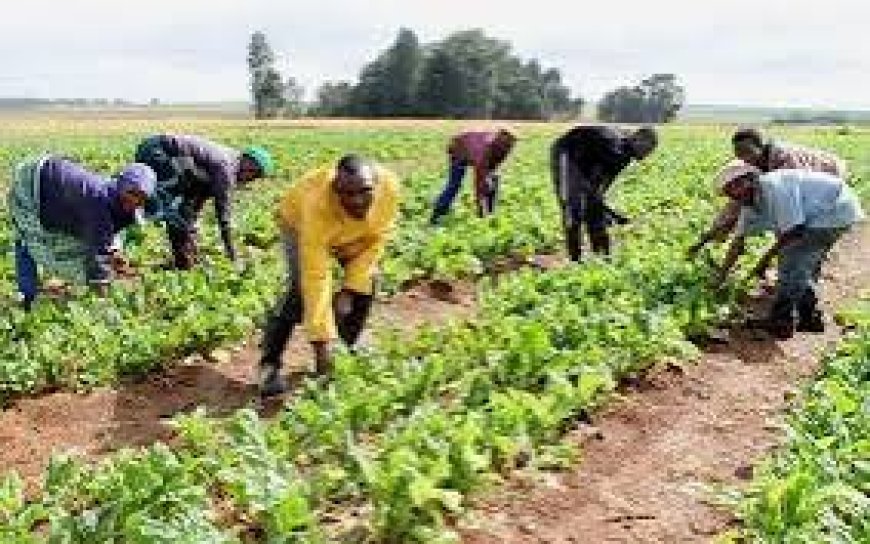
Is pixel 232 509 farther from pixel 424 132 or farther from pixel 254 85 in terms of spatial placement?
pixel 254 85

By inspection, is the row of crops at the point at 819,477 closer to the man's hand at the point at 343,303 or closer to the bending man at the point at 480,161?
the man's hand at the point at 343,303

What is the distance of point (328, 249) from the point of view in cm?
757

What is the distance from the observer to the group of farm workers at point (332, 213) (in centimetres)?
745

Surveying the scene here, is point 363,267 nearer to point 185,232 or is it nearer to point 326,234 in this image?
point 326,234

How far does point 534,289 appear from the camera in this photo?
1006cm

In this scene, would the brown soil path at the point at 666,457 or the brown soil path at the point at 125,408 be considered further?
the brown soil path at the point at 125,408

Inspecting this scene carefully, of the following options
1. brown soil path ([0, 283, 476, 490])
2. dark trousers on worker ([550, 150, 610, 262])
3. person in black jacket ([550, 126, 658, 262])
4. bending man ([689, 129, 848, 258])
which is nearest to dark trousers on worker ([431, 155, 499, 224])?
dark trousers on worker ([550, 150, 610, 262])

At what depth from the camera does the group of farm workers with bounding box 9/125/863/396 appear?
24.4 ft

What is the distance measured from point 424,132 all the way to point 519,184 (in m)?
21.5

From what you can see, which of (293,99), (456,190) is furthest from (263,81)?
(456,190)

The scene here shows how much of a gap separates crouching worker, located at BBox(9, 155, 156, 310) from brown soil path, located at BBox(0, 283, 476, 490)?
0.99m

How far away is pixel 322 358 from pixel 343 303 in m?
0.56

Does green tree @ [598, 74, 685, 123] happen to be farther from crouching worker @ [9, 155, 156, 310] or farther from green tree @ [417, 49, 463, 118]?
crouching worker @ [9, 155, 156, 310]

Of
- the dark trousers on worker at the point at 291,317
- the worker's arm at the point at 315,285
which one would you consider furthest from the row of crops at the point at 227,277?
the worker's arm at the point at 315,285
